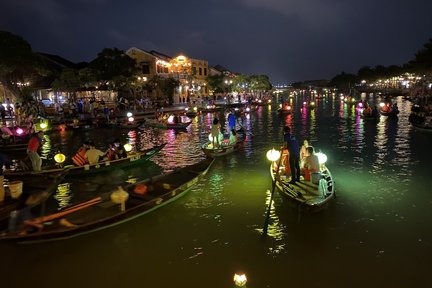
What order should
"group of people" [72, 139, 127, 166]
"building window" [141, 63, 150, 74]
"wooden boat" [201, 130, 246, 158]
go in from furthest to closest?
1. "building window" [141, 63, 150, 74]
2. "wooden boat" [201, 130, 246, 158]
3. "group of people" [72, 139, 127, 166]

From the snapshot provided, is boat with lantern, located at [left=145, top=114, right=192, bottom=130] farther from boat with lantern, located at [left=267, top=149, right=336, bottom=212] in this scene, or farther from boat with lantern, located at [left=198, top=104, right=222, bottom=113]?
boat with lantern, located at [left=267, top=149, right=336, bottom=212]

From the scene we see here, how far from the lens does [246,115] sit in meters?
50.8

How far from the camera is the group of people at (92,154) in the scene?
52.6ft

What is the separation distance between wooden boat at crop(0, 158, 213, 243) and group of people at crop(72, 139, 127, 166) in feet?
15.0

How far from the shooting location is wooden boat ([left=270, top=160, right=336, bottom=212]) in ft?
34.9

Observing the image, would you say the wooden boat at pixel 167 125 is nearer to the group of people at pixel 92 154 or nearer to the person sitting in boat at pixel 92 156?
the group of people at pixel 92 154

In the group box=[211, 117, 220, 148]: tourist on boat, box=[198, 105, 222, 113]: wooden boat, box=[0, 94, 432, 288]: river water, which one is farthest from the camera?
box=[198, 105, 222, 113]: wooden boat

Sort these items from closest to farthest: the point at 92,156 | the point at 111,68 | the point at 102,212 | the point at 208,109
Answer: the point at 102,212
the point at 92,156
the point at 111,68
the point at 208,109

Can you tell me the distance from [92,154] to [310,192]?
31.7 ft

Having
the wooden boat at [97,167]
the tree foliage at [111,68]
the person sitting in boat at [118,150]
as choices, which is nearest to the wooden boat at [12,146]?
the wooden boat at [97,167]

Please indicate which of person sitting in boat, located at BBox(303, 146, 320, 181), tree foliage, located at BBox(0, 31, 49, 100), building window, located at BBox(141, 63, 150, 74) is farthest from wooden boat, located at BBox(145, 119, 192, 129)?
building window, located at BBox(141, 63, 150, 74)

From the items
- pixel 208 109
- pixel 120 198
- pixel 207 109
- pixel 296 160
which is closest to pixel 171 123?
pixel 207 109

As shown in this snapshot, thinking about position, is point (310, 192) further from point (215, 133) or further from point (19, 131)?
point (19, 131)

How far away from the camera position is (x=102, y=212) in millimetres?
10148
